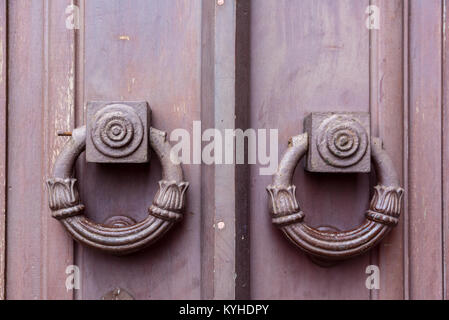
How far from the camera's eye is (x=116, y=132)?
1.70 feet

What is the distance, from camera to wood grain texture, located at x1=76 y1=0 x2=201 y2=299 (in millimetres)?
584

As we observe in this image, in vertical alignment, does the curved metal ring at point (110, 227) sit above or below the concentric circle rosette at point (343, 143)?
below

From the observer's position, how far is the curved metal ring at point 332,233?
521mm

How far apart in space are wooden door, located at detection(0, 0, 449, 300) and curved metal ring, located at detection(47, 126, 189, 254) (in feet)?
0.16

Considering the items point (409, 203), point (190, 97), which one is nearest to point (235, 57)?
point (190, 97)

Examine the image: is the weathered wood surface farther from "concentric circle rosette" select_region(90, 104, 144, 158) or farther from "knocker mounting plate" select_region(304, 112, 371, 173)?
"concentric circle rosette" select_region(90, 104, 144, 158)

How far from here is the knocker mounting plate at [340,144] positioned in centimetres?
52

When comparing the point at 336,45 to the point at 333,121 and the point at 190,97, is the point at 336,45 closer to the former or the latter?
the point at 333,121

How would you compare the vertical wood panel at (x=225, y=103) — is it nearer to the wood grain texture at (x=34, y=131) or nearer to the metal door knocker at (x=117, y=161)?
the metal door knocker at (x=117, y=161)

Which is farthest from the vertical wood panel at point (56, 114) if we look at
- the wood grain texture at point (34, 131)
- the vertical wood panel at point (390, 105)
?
the vertical wood panel at point (390, 105)

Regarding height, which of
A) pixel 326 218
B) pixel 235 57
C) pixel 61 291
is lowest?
pixel 61 291

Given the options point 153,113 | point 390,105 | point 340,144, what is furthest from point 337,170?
point 153,113

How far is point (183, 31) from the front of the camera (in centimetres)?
59

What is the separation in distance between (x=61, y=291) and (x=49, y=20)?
1.51 feet
